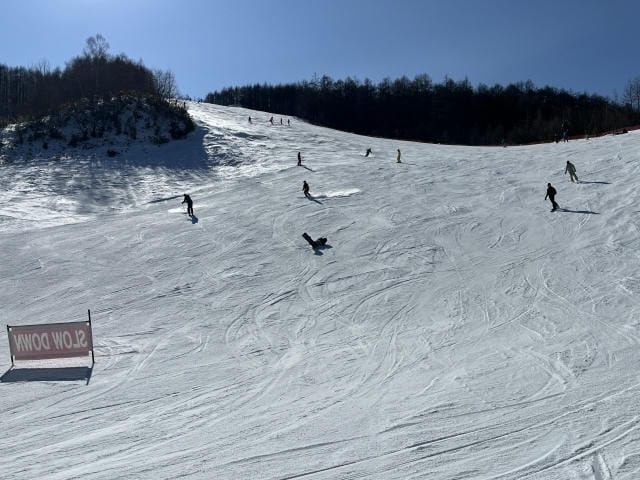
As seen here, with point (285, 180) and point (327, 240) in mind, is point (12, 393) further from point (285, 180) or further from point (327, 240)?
point (285, 180)

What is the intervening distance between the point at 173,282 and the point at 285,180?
15.2m

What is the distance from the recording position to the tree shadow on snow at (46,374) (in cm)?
930

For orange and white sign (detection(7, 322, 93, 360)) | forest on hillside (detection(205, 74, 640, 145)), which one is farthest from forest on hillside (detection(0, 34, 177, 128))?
orange and white sign (detection(7, 322, 93, 360))

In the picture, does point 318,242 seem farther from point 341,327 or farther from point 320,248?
point 341,327

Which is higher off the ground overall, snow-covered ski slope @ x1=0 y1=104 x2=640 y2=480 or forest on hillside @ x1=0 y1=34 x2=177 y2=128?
forest on hillside @ x1=0 y1=34 x2=177 y2=128

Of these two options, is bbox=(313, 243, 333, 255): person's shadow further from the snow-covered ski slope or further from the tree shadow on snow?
the tree shadow on snow

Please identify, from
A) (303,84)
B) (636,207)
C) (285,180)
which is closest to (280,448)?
(636,207)

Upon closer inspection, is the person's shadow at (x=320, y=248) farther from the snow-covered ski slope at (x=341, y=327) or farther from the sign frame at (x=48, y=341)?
the sign frame at (x=48, y=341)

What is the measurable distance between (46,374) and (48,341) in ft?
2.42

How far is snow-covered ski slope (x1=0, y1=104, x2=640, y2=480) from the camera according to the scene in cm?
647

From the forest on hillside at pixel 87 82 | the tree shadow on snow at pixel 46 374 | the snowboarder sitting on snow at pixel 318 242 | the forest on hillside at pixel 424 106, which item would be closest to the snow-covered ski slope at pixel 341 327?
the tree shadow on snow at pixel 46 374

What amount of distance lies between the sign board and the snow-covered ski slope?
51 cm

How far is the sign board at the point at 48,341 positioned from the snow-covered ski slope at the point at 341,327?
507 mm

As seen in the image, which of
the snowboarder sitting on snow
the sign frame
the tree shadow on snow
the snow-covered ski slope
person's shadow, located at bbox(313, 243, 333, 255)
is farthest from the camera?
the snowboarder sitting on snow
